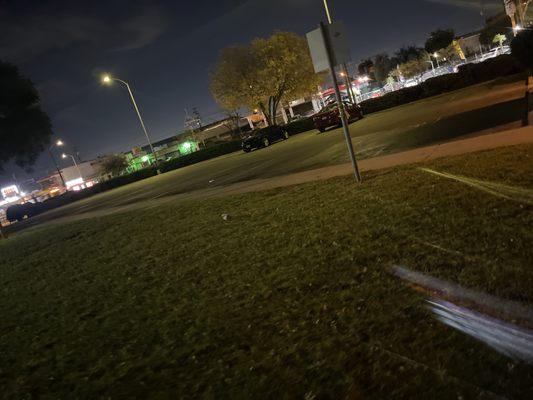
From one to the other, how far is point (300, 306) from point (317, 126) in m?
23.8

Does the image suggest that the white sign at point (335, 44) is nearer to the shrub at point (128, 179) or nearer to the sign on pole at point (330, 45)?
the sign on pole at point (330, 45)

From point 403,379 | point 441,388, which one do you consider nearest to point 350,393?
point 403,379

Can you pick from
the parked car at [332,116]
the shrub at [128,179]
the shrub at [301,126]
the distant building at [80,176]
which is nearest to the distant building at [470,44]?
the shrub at [301,126]

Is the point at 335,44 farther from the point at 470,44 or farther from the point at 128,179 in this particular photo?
the point at 470,44

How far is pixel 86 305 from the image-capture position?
5.40m

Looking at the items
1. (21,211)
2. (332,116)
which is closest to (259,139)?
(332,116)

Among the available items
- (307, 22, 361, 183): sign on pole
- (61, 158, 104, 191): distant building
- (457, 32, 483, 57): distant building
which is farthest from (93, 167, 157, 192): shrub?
(457, 32, 483, 57): distant building

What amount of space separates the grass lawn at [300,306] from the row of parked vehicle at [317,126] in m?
18.3

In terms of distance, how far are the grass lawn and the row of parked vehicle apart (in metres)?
18.3

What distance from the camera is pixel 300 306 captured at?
3.71m

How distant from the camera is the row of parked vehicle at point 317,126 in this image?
25.7 meters

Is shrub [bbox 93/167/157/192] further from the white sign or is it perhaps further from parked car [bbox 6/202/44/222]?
the white sign

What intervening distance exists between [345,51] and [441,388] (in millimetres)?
6271

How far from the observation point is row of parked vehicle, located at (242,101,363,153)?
1011 inches
